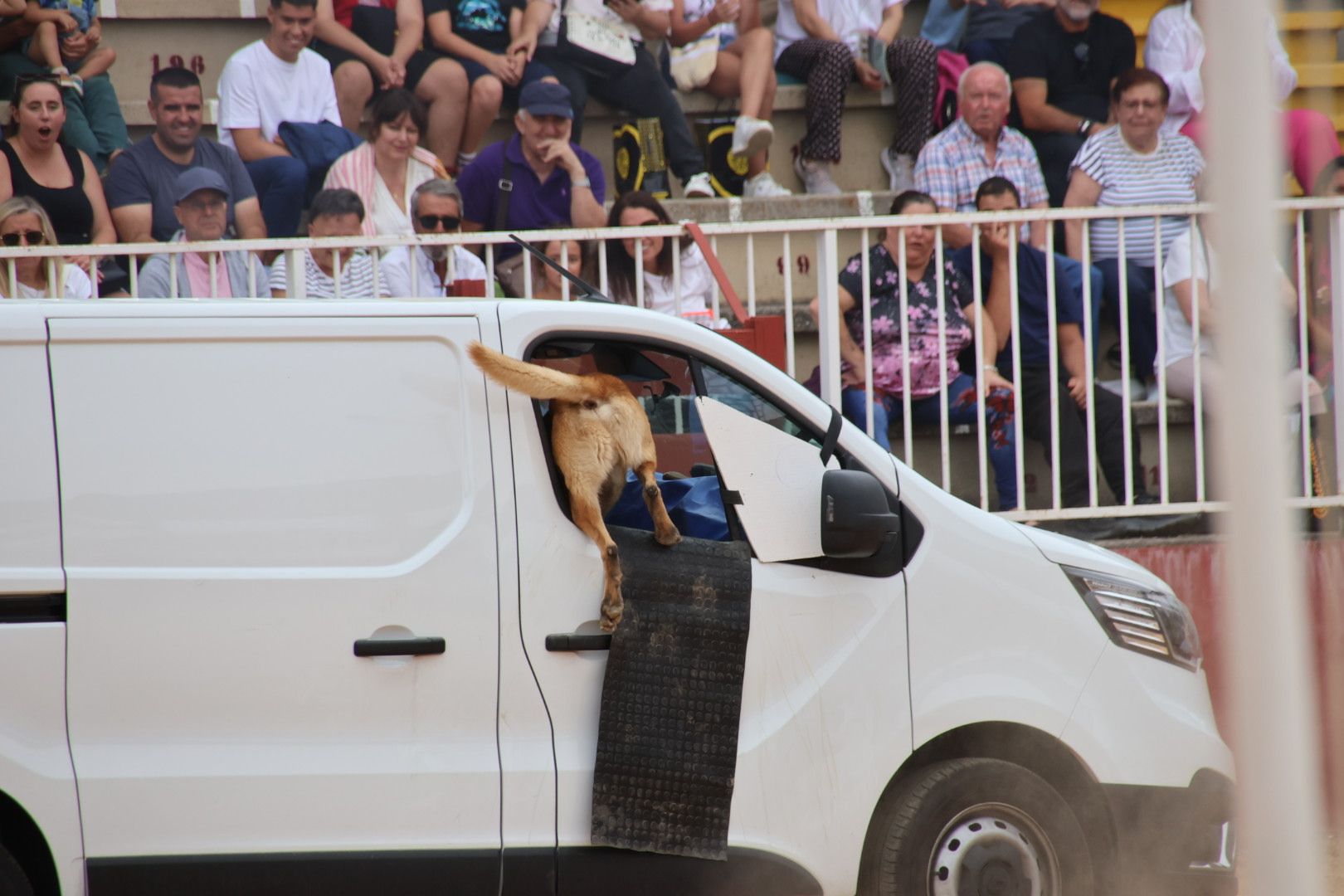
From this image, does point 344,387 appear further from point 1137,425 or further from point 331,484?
point 1137,425

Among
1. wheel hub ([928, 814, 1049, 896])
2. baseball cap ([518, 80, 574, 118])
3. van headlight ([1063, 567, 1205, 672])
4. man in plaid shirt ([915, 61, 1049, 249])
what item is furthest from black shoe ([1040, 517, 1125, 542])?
baseball cap ([518, 80, 574, 118])

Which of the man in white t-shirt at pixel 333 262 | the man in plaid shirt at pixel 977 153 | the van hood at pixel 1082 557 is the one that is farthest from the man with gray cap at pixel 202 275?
the man in plaid shirt at pixel 977 153

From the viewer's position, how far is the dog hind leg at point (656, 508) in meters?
3.22

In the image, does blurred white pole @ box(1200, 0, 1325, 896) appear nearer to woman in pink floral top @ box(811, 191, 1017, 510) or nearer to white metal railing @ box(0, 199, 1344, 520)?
white metal railing @ box(0, 199, 1344, 520)

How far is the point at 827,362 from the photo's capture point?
5562mm

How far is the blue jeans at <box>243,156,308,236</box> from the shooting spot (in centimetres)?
698

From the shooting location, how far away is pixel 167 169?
6.65 metres

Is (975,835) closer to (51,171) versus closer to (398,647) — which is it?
(398,647)

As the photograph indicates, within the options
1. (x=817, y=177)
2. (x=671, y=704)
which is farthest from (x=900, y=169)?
(x=671, y=704)

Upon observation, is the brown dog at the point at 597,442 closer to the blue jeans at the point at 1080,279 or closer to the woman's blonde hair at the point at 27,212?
the blue jeans at the point at 1080,279

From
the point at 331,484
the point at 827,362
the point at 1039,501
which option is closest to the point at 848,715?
the point at 331,484

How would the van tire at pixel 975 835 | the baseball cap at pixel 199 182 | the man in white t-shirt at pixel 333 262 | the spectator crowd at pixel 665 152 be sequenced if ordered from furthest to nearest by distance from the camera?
the baseball cap at pixel 199 182
the spectator crowd at pixel 665 152
the man in white t-shirt at pixel 333 262
the van tire at pixel 975 835

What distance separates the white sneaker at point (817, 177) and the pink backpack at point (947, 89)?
72 cm

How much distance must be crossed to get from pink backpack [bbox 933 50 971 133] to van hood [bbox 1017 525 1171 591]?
4.94 m
